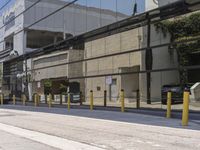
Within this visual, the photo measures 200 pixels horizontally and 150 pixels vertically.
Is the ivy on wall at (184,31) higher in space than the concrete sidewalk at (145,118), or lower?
higher

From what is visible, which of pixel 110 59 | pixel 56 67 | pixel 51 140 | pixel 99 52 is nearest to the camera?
pixel 51 140

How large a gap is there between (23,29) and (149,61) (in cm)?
2444

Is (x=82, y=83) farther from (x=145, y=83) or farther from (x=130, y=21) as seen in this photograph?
(x=130, y=21)

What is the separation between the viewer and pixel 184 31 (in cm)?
3606

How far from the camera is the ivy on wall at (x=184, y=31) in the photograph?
34.6 metres

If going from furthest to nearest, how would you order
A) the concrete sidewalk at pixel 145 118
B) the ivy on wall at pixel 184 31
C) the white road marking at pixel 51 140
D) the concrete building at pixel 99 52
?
the ivy on wall at pixel 184 31 < the concrete building at pixel 99 52 < the concrete sidewalk at pixel 145 118 < the white road marking at pixel 51 140

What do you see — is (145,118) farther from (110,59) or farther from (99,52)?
(110,59)

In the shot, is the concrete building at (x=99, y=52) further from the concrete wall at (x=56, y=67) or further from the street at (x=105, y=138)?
the street at (x=105, y=138)

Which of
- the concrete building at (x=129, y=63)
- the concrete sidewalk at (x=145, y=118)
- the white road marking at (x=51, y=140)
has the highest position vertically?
the concrete building at (x=129, y=63)

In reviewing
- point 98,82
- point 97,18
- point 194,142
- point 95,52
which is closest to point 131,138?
point 194,142

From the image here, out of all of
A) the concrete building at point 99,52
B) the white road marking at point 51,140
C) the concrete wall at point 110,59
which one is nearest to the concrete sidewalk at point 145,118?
the white road marking at point 51,140

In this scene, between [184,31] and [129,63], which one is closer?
[184,31]

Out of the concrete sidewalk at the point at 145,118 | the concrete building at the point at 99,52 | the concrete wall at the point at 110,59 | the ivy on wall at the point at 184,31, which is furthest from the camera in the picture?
the ivy on wall at the point at 184,31

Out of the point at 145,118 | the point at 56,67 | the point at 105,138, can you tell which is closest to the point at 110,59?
the point at 56,67
